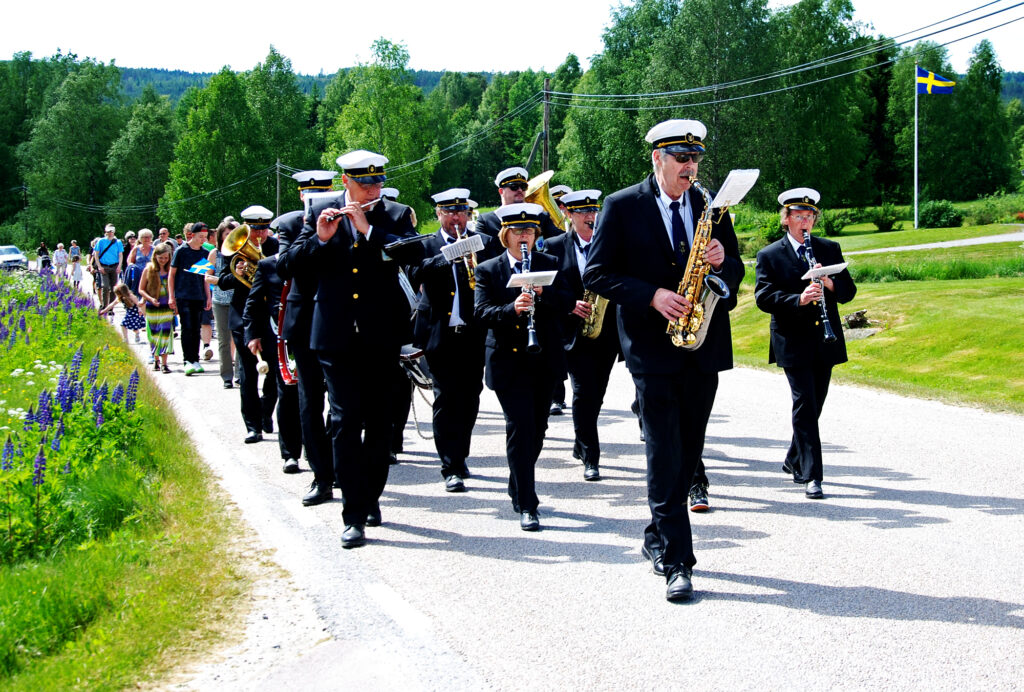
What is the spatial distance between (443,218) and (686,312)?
3.73 metres

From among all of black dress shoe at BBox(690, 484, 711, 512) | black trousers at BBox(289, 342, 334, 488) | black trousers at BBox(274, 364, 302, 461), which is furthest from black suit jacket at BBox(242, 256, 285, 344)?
black dress shoe at BBox(690, 484, 711, 512)

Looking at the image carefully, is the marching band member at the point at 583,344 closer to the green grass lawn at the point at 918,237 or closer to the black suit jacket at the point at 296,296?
the black suit jacket at the point at 296,296

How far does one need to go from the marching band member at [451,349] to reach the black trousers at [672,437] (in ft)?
9.29

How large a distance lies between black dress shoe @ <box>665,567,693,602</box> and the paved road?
0.18 feet

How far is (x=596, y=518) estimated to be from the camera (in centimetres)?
706

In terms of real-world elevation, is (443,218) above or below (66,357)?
above

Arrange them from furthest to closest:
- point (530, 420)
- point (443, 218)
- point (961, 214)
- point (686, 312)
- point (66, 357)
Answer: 1. point (961, 214)
2. point (66, 357)
3. point (443, 218)
4. point (530, 420)
5. point (686, 312)

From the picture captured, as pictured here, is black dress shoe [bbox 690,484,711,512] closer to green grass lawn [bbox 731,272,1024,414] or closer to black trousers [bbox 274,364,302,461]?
black trousers [bbox 274,364,302,461]

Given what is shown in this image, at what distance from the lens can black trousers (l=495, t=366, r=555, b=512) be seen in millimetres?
6867

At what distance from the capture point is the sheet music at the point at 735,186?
16.3 feet

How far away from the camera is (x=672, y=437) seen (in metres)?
5.52

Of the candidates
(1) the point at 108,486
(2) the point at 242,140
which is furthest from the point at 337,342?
(2) the point at 242,140

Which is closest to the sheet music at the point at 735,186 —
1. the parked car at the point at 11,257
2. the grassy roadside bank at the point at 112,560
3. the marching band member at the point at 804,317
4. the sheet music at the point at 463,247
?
the sheet music at the point at 463,247

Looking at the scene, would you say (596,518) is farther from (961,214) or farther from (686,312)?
(961,214)
